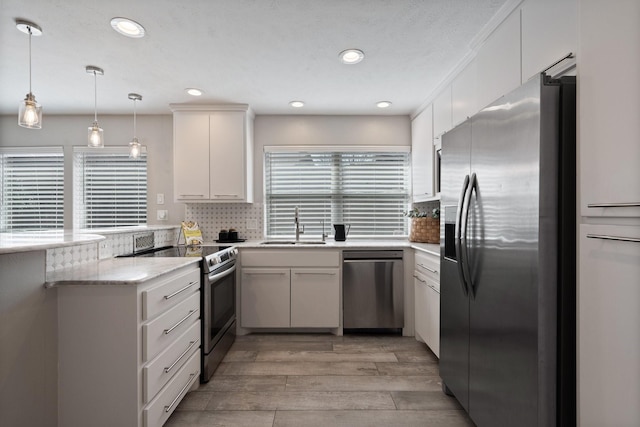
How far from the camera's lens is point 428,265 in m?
2.68

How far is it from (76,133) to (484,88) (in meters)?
4.25

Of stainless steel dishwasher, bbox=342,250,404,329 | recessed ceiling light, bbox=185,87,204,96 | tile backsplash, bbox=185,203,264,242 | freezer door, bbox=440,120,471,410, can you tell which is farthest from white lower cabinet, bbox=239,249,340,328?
recessed ceiling light, bbox=185,87,204,96

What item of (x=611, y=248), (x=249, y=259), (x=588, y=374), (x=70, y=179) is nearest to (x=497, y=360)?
(x=588, y=374)

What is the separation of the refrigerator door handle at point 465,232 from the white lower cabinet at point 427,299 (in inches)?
31.6

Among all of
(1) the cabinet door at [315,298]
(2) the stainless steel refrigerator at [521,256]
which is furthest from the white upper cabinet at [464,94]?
(1) the cabinet door at [315,298]

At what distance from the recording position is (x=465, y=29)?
2.02 m

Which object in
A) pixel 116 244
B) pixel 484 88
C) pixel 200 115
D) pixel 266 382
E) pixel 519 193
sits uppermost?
pixel 200 115

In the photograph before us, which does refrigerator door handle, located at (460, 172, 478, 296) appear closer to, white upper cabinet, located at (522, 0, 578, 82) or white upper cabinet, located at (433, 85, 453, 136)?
white upper cabinet, located at (522, 0, 578, 82)

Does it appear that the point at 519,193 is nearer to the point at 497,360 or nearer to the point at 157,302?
the point at 497,360

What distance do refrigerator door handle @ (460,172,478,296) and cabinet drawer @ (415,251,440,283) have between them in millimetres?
803

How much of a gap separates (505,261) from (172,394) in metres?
1.86

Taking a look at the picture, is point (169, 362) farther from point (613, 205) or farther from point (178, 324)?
point (613, 205)

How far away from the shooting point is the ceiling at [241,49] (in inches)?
71.4

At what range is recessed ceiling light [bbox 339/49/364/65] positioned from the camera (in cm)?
228
